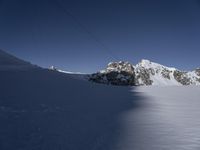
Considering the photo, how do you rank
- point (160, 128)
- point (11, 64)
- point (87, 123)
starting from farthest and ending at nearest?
point (11, 64), point (87, 123), point (160, 128)

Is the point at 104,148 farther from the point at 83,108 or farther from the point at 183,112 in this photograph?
the point at 183,112

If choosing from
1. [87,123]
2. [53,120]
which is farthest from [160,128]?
[53,120]

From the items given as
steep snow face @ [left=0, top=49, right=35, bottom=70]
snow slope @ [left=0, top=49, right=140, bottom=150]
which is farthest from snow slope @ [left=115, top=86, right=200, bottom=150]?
steep snow face @ [left=0, top=49, right=35, bottom=70]

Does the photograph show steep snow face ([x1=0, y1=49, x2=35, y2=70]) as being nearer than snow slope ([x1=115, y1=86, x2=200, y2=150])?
No

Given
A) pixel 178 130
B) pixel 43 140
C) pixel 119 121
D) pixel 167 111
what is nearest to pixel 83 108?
pixel 119 121

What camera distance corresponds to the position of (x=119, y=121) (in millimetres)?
5684

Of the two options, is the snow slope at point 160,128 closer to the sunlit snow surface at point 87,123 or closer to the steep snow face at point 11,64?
the sunlit snow surface at point 87,123

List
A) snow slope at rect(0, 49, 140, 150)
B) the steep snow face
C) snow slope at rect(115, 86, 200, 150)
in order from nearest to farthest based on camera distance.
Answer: snow slope at rect(0, 49, 140, 150) → snow slope at rect(115, 86, 200, 150) → the steep snow face

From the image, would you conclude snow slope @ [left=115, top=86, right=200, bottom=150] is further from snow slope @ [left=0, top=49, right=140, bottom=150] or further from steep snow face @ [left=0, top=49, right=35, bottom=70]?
steep snow face @ [left=0, top=49, right=35, bottom=70]


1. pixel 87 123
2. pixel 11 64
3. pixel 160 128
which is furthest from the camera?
pixel 11 64

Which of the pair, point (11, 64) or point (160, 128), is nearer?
point (160, 128)

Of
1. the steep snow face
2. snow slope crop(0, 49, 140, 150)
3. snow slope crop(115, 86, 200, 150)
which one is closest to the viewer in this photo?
snow slope crop(0, 49, 140, 150)

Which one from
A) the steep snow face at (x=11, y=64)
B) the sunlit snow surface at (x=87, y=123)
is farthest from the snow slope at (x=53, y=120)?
the steep snow face at (x=11, y=64)

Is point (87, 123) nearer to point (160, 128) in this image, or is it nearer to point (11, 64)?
point (160, 128)
